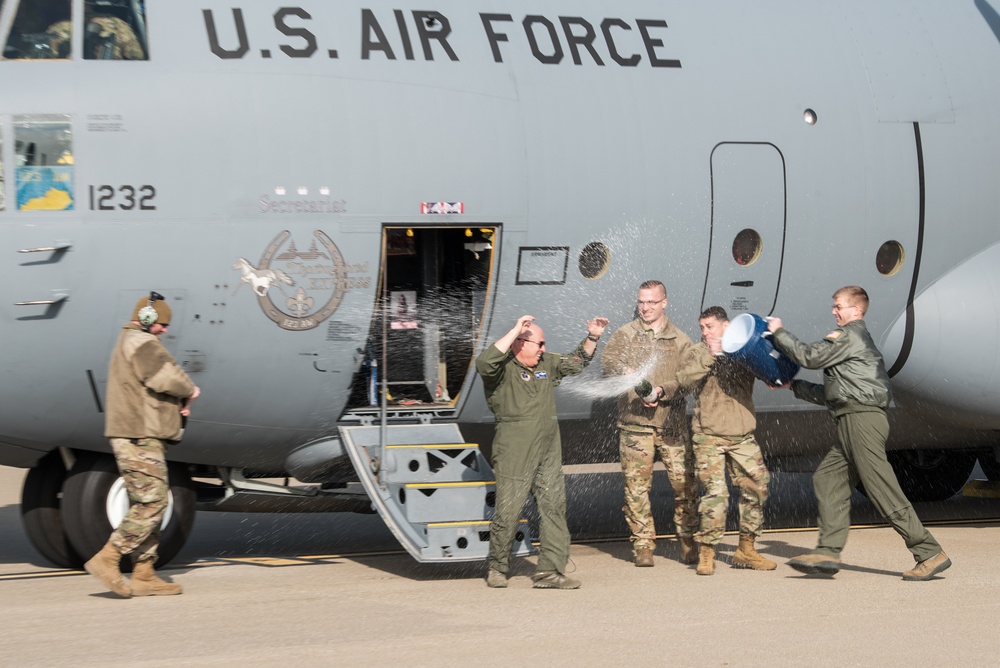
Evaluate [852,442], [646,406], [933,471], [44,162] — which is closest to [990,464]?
[933,471]

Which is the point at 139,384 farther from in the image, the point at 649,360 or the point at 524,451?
the point at 649,360

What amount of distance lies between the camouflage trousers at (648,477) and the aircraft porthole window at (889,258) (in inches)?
88.6

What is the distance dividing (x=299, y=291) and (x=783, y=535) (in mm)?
4756

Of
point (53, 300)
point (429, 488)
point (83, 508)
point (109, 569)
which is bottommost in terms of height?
point (109, 569)

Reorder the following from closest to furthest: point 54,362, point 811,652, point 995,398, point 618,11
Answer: point 811,652 < point 54,362 < point 618,11 < point 995,398

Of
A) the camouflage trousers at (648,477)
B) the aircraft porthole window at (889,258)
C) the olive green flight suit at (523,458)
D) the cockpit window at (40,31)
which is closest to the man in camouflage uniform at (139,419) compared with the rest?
the cockpit window at (40,31)

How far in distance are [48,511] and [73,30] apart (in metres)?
3.39

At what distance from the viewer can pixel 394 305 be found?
32.7 ft

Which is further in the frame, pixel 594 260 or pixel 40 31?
→ pixel 594 260

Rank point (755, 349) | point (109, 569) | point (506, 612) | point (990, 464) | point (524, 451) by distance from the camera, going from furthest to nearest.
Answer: point (990, 464), point (755, 349), point (524, 451), point (109, 569), point (506, 612)

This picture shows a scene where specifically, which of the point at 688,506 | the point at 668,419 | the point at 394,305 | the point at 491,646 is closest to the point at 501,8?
A: the point at 394,305

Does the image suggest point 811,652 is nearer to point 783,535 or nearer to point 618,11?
point 783,535

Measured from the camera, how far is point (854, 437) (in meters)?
9.07

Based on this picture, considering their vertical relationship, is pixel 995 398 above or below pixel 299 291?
below
